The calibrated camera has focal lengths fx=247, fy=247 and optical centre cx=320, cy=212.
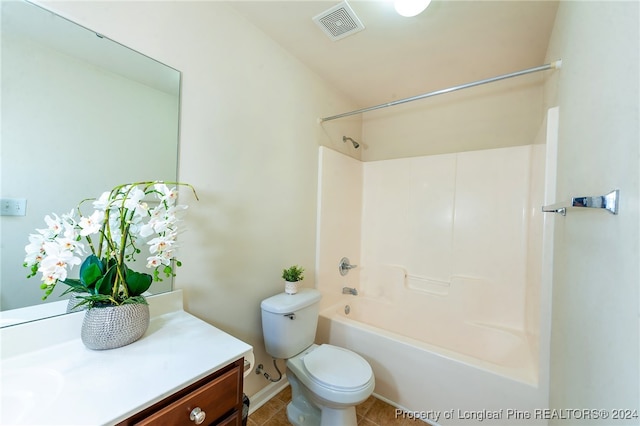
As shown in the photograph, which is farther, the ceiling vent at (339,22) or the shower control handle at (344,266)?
the shower control handle at (344,266)

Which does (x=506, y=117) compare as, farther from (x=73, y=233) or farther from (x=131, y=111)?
(x=73, y=233)

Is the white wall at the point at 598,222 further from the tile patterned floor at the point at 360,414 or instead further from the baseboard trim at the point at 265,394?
the baseboard trim at the point at 265,394

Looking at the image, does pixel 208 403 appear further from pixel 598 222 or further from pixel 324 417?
pixel 598 222

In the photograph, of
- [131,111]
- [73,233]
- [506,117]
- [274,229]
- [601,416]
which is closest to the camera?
[601,416]

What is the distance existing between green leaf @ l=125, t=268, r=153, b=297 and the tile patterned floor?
1163 mm

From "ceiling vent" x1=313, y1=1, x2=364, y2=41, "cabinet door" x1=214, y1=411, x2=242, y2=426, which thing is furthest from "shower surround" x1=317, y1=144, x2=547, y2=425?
"cabinet door" x1=214, y1=411, x2=242, y2=426

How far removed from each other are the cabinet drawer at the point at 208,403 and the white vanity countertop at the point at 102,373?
46mm

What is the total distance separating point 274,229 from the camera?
1780 millimetres

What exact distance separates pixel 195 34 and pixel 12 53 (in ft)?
2.40

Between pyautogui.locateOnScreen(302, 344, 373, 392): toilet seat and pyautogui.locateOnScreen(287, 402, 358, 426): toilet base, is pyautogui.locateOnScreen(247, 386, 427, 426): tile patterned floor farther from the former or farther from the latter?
pyautogui.locateOnScreen(302, 344, 373, 392): toilet seat

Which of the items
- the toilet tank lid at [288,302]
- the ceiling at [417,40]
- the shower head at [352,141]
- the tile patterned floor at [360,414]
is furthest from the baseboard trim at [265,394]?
the ceiling at [417,40]

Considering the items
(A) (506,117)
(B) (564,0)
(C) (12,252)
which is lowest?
(C) (12,252)

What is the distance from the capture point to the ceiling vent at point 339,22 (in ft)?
4.66

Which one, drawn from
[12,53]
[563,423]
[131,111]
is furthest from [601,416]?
[12,53]
